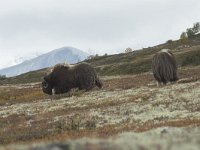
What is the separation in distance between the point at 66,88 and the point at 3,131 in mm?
23916

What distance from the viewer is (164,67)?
4888 centimetres

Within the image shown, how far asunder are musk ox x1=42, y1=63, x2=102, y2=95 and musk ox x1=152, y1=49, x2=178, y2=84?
7.91 meters

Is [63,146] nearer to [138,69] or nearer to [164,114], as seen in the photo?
[164,114]

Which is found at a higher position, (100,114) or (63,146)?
(63,146)

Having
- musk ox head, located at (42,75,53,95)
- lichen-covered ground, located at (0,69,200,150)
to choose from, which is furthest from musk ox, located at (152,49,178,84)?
musk ox head, located at (42,75,53,95)

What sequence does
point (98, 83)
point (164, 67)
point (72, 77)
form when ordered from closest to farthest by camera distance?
point (164, 67) → point (72, 77) → point (98, 83)

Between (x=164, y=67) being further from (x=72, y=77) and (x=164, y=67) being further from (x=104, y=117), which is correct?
(x=104, y=117)

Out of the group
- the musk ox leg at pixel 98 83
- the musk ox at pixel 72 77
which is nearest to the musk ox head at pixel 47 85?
the musk ox at pixel 72 77

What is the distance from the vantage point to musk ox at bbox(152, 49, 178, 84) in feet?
160

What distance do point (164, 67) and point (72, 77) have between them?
415 inches

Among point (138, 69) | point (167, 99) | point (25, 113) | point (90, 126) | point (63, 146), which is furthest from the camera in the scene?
point (138, 69)

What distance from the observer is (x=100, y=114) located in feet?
104

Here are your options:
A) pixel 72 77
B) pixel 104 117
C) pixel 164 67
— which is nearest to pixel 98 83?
pixel 72 77

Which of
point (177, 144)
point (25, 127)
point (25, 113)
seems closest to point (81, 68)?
point (25, 113)
